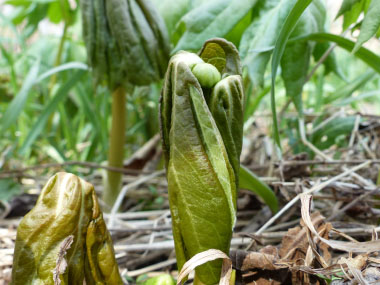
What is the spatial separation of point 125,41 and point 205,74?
2.76 ft

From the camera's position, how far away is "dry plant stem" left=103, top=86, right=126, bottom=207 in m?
1.67

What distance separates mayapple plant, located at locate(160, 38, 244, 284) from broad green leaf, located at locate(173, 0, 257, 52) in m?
0.40

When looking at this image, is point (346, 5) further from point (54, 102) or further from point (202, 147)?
point (54, 102)

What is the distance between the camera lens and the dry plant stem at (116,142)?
1.67 m

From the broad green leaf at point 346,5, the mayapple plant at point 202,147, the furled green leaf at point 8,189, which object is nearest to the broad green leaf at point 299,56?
the broad green leaf at point 346,5

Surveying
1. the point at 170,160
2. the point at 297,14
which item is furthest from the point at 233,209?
the point at 297,14

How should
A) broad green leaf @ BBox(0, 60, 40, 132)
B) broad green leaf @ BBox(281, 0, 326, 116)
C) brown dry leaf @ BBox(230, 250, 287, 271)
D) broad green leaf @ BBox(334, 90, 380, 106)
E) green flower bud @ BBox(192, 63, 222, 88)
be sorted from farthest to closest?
broad green leaf @ BBox(334, 90, 380, 106) → broad green leaf @ BBox(0, 60, 40, 132) → broad green leaf @ BBox(281, 0, 326, 116) → brown dry leaf @ BBox(230, 250, 287, 271) → green flower bud @ BBox(192, 63, 222, 88)

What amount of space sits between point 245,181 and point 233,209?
47 centimetres

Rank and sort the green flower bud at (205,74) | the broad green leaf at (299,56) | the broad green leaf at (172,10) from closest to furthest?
the green flower bud at (205,74)
the broad green leaf at (299,56)
the broad green leaf at (172,10)

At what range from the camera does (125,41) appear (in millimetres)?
1458

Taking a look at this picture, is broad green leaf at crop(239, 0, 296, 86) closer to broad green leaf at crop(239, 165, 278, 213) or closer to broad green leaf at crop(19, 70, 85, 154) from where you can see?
broad green leaf at crop(239, 165, 278, 213)

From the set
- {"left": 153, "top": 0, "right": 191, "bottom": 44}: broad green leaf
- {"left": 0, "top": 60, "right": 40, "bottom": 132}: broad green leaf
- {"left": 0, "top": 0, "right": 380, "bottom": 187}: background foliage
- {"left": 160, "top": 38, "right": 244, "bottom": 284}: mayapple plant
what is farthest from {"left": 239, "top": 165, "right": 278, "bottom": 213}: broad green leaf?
{"left": 0, "top": 60, "right": 40, "bottom": 132}: broad green leaf

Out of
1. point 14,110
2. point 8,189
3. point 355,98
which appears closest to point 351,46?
point 355,98

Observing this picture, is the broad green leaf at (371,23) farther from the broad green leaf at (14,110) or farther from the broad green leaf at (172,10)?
the broad green leaf at (14,110)
